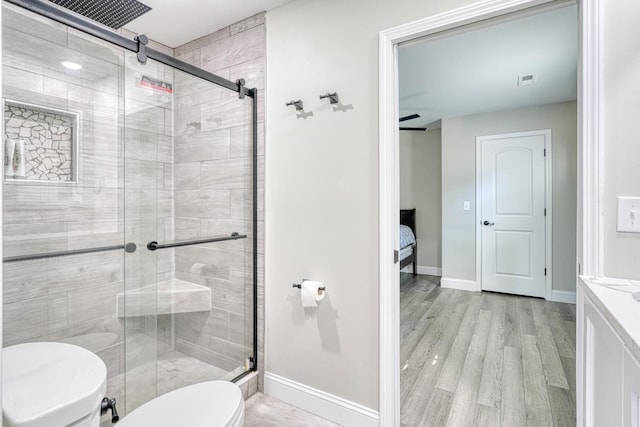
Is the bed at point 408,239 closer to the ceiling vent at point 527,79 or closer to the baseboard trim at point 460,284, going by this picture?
the baseboard trim at point 460,284

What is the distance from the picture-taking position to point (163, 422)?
1216 millimetres

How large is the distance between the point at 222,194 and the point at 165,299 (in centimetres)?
74

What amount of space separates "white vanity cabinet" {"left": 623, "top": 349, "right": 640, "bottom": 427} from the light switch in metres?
0.63

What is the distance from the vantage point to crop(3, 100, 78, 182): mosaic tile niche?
1534mm

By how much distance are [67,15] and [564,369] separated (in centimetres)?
371

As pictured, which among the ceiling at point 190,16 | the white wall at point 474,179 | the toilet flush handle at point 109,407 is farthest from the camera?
the white wall at point 474,179

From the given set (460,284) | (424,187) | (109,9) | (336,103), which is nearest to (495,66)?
(336,103)

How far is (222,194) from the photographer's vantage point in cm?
219

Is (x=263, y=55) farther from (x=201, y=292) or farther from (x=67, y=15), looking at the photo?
(x=201, y=292)

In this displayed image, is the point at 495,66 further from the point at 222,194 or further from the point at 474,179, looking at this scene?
the point at 222,194

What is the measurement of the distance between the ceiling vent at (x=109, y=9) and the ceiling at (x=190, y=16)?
6 cm

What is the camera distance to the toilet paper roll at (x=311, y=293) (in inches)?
74.4

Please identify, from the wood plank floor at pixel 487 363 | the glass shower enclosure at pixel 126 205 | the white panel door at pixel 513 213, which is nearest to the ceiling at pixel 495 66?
the white panel door at pixel 513 213

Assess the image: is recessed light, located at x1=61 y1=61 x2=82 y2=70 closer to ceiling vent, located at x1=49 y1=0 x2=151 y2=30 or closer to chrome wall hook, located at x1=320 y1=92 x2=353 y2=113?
ceiling vent, located at x1=49 y1=0 x2=151 y2=30
